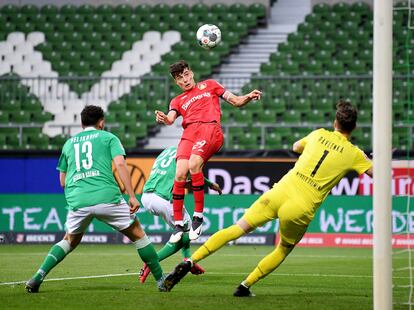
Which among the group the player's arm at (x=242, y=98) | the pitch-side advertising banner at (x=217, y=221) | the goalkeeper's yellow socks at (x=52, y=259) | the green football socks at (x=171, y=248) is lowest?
the pitch-side advertising banner at (x=217, y=221)

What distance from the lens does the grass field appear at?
29.9ft

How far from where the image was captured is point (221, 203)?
67.4 feet

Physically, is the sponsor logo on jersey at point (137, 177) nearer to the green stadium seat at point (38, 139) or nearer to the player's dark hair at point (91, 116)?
the green stadium seat at point (38, 139)

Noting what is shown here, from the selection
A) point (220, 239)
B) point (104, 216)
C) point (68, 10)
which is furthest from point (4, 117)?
point (220, 239)

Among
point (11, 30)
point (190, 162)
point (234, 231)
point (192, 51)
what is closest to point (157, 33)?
point (192, 51)

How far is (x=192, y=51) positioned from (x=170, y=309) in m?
21.4

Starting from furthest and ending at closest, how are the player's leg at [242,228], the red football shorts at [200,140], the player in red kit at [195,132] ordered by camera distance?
the red football shorts at [200,140]
the player in red kit at [195,132]
the player's leg at [242,228]

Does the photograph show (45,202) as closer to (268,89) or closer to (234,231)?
(268,89)

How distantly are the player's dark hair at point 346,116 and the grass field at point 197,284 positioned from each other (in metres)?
1.78

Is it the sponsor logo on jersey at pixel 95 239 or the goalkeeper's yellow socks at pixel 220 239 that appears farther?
the sponsor logo on jersey at pixel 95 239

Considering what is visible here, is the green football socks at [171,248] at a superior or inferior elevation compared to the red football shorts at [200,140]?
inferior

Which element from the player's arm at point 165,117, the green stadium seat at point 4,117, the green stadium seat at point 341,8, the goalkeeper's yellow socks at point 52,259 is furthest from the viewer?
the green stadium seat at point 341,8

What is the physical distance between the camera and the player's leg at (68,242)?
9938 mm

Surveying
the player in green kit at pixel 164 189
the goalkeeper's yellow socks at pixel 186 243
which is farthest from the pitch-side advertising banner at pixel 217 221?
the goalkeeper's yellow socks at pixel 186 243
